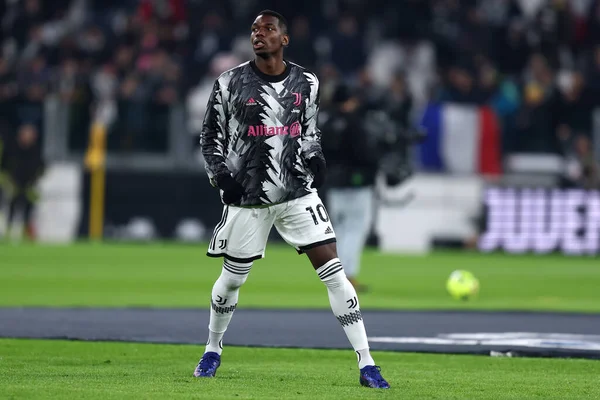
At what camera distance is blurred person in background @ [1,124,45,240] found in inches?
1015

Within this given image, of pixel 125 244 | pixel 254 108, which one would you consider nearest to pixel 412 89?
pixel 125 244

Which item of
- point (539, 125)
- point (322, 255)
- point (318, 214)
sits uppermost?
point (539, 125)

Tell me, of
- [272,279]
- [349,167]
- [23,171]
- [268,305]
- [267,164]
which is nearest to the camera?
[267,164]

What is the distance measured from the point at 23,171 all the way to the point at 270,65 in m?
18.2

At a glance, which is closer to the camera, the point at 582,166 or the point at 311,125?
the point at 311,125

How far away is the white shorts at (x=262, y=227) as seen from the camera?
8398 mm

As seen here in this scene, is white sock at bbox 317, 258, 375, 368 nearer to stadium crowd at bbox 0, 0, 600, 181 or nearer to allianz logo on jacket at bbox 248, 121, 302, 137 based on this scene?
allianz logo on jacket at bbox 248, 121, 302, 137

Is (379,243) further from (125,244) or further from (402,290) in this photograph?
(402,290)

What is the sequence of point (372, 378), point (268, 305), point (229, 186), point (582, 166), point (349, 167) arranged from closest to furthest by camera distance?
point (372, 378)
point (229, 186)
point (268, 305)
point (349, 167)
point (582, 166)

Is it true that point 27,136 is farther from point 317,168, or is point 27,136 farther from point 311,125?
point 317,168

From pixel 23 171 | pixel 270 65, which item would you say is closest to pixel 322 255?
pixel 270 65

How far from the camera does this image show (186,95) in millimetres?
26656

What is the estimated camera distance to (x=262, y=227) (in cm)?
849

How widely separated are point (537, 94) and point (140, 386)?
65.3 feet
